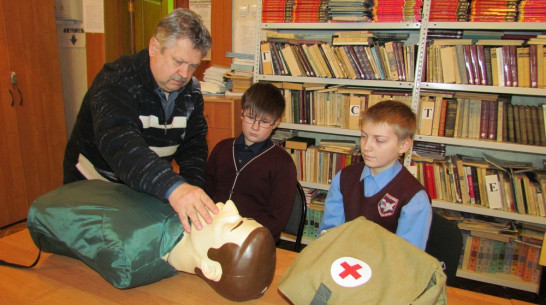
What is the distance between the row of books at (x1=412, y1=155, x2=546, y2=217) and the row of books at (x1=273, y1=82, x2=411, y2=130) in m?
0.49

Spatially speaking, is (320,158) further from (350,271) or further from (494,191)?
(350,271)

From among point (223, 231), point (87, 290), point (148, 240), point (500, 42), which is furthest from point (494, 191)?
point (87, 290)

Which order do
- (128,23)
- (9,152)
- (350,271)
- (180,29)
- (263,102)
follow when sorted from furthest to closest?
(128,23) < (9,152) < (263,102) < (180,29) < (350,271)

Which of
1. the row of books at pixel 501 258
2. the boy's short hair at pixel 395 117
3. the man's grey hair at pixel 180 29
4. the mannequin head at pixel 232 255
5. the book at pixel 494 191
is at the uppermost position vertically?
the man's grey hair at pixel 180 29

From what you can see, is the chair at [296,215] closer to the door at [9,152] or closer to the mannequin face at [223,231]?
the mannequin face at [223,231]

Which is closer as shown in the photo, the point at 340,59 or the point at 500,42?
the point at 500,42

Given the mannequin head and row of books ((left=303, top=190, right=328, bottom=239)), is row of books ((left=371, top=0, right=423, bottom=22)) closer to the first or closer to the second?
row of books ((left=303, top=190, right=328, bottom=239))

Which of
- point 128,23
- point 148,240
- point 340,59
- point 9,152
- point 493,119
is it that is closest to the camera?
point 148,240

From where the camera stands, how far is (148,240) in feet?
2.69

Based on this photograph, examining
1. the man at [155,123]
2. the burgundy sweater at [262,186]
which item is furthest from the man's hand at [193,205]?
the burgundy sweater at [262,186]

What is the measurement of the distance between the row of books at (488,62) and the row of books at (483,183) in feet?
1.76

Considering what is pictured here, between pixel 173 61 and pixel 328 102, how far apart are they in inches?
65.2

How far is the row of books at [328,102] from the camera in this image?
240 cm

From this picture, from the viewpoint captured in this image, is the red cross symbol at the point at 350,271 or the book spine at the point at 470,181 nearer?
the red cross symbol at the point at 350,271
